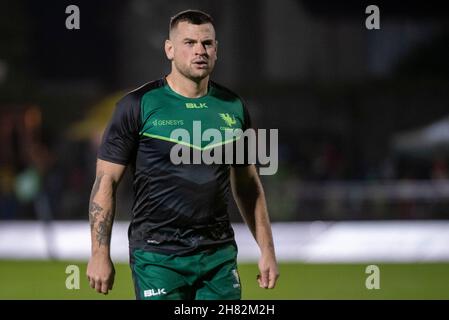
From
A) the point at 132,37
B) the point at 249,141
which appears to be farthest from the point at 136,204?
the point at 132,37

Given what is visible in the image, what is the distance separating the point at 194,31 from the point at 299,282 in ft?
26.1

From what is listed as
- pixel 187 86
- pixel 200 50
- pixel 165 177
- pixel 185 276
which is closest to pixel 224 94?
pixel 187 86

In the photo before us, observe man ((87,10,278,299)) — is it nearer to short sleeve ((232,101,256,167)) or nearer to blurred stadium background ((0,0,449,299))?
short sleeve ((232,101,256,167))

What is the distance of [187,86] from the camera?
19.6 feet

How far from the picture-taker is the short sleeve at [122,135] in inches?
229

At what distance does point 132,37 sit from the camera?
69.6 ft

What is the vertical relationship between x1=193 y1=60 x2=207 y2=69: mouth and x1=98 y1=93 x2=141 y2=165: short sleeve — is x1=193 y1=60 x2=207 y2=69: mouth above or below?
above

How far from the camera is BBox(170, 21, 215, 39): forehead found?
5867 millimetres

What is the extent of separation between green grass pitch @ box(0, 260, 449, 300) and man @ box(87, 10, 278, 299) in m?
5.77

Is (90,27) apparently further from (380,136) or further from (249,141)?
(249,141)

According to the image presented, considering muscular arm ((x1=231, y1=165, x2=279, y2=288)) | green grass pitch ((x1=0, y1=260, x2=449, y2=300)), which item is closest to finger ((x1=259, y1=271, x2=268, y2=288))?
muscular arm ((x1=231, y1=165, x2=279, y2=288))

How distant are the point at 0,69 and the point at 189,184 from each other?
54.4 feet

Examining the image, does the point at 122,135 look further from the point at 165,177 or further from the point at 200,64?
the point at 200,64

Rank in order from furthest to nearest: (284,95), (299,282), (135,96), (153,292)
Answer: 1. (284,95)
2. (299,282)
3. (135,96)
4. (153,292)
